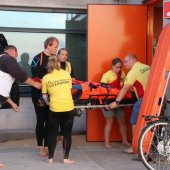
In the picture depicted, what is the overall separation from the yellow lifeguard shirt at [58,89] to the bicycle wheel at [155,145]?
130cm

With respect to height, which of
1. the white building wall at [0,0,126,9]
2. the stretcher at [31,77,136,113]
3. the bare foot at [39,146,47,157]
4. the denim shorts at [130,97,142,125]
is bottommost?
the bare foot at [39,146,47,157]

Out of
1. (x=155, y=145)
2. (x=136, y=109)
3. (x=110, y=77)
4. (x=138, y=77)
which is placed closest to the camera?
(x=155, y=145)

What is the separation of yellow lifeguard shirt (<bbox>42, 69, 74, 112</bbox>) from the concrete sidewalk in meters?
0.87

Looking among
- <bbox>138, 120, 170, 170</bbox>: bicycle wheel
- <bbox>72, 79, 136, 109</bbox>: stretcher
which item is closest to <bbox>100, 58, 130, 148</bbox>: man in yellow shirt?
<bbox>72, 79, 136, 109</bbox>: stretcher

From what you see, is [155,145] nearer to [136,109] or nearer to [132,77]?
[136,109]

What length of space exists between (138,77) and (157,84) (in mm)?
935

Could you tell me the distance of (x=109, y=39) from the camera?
9039mm

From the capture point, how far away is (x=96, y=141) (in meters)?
9.09

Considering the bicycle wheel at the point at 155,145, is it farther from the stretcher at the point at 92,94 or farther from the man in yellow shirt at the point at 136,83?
the stretcher at the point at 92,94

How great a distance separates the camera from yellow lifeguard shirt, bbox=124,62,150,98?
294 inches

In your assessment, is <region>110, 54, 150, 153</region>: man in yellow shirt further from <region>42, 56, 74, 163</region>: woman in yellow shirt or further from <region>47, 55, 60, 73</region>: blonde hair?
<region>47, 55, 60, 73</region>: blonde hair

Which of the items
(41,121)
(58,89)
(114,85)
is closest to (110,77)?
(114,85)

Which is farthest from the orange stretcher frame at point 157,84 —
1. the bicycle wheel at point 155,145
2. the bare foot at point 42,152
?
the bare foot at point 42,152

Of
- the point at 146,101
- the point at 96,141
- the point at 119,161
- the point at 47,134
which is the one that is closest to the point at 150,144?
the point at 146,101
